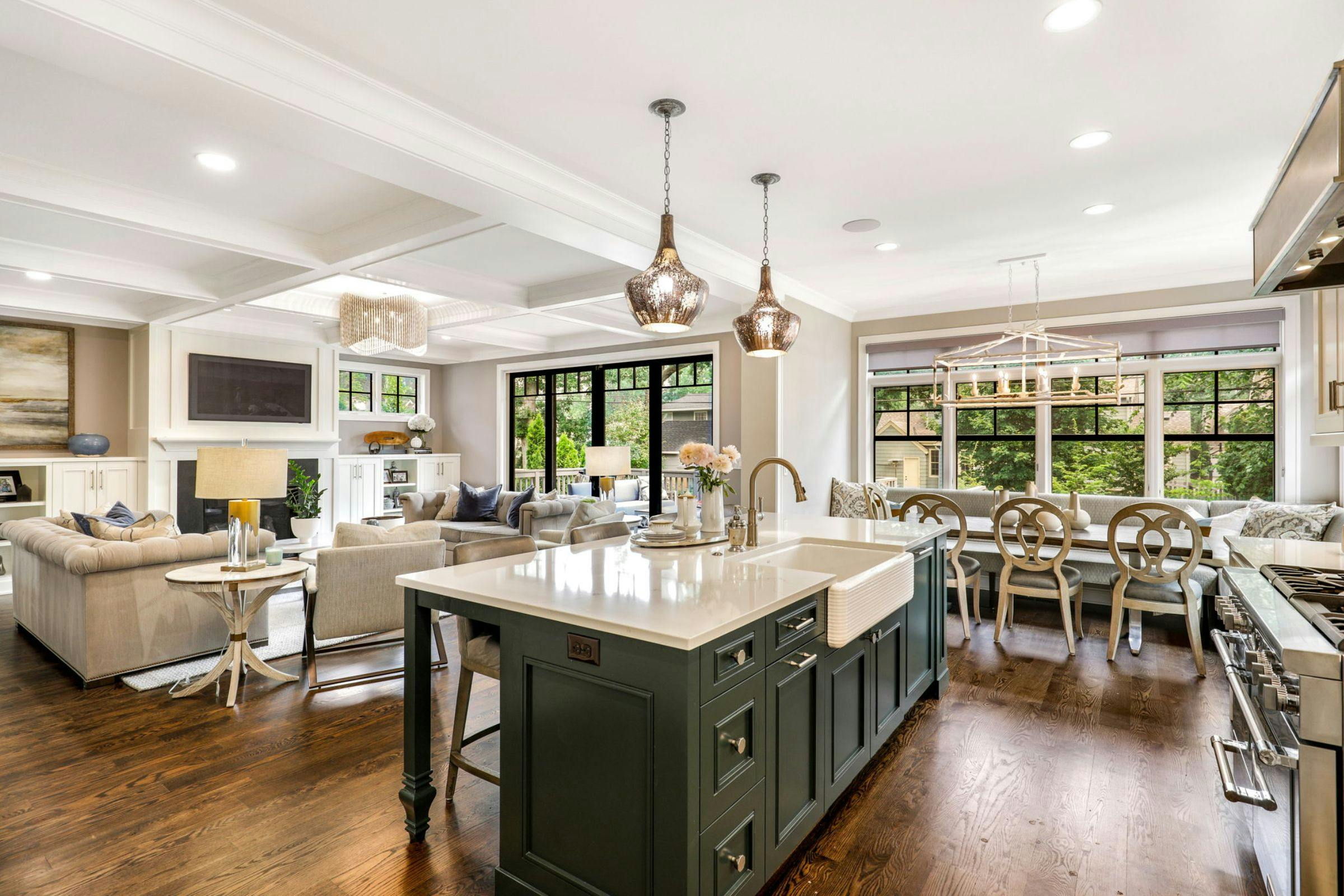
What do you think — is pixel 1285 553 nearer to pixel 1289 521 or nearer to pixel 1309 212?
pixel 1309 212

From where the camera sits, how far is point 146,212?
148 inches

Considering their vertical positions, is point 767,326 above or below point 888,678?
above

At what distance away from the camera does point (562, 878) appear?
171 centimetres

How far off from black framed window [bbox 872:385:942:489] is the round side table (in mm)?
5254

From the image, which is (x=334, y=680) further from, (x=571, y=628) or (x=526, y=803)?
(x=571, y=628)

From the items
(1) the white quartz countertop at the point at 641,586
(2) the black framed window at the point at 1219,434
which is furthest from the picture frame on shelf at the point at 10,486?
(2) the black framed window at the point at 1219,434

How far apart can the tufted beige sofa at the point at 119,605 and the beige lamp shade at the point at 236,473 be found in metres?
0.54

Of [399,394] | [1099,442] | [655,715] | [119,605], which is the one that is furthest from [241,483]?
[1099,442]

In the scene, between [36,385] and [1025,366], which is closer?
[1025,366]

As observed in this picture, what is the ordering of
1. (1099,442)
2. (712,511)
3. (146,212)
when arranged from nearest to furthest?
(712,511), (146,212), (1099,442)

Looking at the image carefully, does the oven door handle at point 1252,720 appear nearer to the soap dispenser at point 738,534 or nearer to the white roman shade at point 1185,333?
the soap dispenser at point 738,534

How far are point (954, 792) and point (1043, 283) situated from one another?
15.2 feet

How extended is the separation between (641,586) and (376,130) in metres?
2.05

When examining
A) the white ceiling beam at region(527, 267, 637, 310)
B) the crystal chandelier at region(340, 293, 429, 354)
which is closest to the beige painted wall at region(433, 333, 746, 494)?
the white ceiling beam at region(527, 267, 637, 310)
